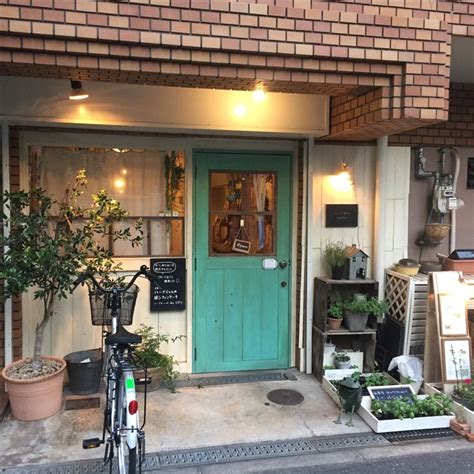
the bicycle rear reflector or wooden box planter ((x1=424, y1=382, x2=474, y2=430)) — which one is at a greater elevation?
the bicycle rear reflector

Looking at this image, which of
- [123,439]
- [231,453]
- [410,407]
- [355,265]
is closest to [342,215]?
[355,265]

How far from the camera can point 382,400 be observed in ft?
13.7

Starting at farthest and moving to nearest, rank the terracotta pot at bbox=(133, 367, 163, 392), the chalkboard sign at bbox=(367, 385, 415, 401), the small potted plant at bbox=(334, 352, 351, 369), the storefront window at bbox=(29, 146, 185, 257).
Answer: the small potted plant at bbox=(334, 352, 351, 369), the storefront window at bbox=(29, 146, 185, 257), the terracotta pot at bbox=(133, 367, 163, 392), the chalkboard sign at bbox=(367, 385, 415, 401)

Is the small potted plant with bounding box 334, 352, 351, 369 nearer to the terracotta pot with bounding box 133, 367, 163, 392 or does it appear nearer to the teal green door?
the teal green door

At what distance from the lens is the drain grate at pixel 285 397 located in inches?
181

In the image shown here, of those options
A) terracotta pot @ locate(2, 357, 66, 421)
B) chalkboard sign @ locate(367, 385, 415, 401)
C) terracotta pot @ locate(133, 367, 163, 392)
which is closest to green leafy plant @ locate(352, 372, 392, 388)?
chalkboard sign @ locate(367, 385, 415, 401)

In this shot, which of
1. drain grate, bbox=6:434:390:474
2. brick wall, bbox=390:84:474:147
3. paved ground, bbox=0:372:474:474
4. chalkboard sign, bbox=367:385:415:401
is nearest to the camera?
drain grate, bbox=6:434:390:474

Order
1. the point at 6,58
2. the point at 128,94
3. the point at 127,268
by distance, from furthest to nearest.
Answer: the point at 127,268 < the point at 128,94 < the point at 6,58

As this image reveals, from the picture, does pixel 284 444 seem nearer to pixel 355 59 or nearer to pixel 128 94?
pixel 355 59

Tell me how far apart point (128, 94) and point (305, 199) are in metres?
2.10

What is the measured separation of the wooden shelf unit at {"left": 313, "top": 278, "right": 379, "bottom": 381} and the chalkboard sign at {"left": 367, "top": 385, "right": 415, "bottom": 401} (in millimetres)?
819

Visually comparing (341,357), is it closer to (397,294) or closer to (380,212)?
(397,294)

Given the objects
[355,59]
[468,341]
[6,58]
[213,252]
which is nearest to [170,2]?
[6,58]

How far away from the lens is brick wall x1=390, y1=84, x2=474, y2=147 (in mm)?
5434
